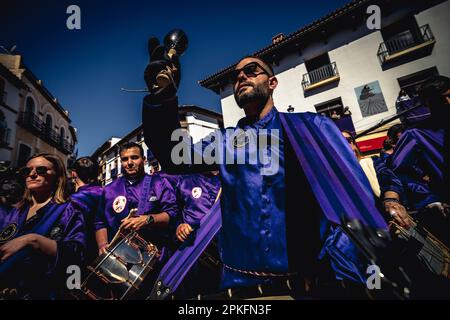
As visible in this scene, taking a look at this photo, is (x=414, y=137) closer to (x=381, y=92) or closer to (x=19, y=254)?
(x=19, y=254)

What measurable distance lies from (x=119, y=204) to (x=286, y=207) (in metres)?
2.42

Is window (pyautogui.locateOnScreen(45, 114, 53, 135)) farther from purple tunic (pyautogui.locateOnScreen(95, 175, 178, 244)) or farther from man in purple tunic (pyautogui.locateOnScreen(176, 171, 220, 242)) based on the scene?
purple tunic (pyautogui.locateOnScreen(95, 175, 178, 244))

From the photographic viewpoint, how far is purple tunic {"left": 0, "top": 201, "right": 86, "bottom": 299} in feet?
5.87

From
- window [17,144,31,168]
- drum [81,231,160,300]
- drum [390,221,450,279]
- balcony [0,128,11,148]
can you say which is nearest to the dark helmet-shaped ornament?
drum [81,231,160,300]

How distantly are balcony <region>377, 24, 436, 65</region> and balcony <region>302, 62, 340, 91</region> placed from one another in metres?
2.28

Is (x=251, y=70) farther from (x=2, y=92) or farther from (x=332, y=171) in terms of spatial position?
(x=2, y=92)

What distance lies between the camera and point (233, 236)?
146cm

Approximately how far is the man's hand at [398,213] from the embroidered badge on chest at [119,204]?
3318 millimetres

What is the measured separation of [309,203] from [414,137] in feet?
7.84

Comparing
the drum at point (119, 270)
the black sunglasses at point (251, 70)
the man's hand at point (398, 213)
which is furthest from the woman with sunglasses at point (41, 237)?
the man's hand at point (398, 213)

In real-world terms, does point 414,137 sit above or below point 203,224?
above
